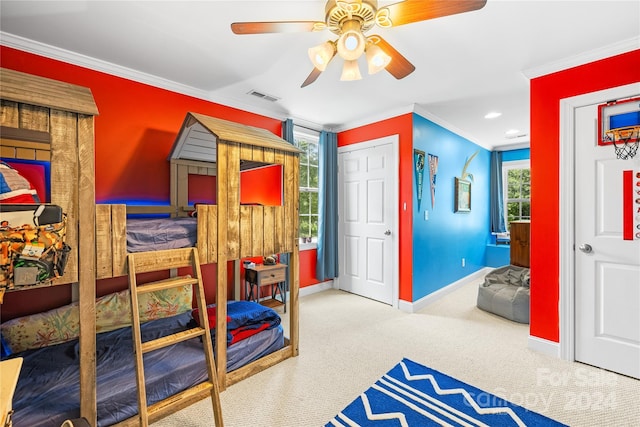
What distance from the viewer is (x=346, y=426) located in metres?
1.65

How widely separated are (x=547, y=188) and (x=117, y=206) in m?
3.27

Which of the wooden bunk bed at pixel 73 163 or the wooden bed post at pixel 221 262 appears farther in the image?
the wooden bed post at pixel 221 262

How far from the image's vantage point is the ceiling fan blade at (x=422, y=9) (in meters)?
1.24

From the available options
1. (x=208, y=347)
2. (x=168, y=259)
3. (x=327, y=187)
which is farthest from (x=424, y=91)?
(x=208, y=347)

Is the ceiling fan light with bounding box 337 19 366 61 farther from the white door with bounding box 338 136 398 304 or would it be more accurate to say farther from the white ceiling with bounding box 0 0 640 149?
the white door with bounding box 338 136 398 304

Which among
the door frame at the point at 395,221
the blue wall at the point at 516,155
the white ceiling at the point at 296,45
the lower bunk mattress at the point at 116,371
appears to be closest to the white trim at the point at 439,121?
the white ceiling at the point at 296,45

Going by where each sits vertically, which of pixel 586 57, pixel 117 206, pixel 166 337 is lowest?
pixel 166 337

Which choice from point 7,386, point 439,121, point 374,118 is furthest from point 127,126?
point 439,121

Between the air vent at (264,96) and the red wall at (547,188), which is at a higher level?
the air vent at (264,96)

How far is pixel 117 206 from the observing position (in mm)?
1621

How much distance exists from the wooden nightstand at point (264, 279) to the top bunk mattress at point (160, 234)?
1.34 m

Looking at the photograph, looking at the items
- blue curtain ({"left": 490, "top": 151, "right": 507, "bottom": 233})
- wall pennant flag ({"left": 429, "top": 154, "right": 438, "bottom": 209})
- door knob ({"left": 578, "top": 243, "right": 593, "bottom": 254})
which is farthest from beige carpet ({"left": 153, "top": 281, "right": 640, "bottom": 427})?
blue curtain ({"left": 490, "top": 151, "right": 507, "bottom": 233})

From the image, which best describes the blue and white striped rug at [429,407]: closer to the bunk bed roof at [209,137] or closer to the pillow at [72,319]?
the pillow at [72,319]

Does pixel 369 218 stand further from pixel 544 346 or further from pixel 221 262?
pixel 221 262
